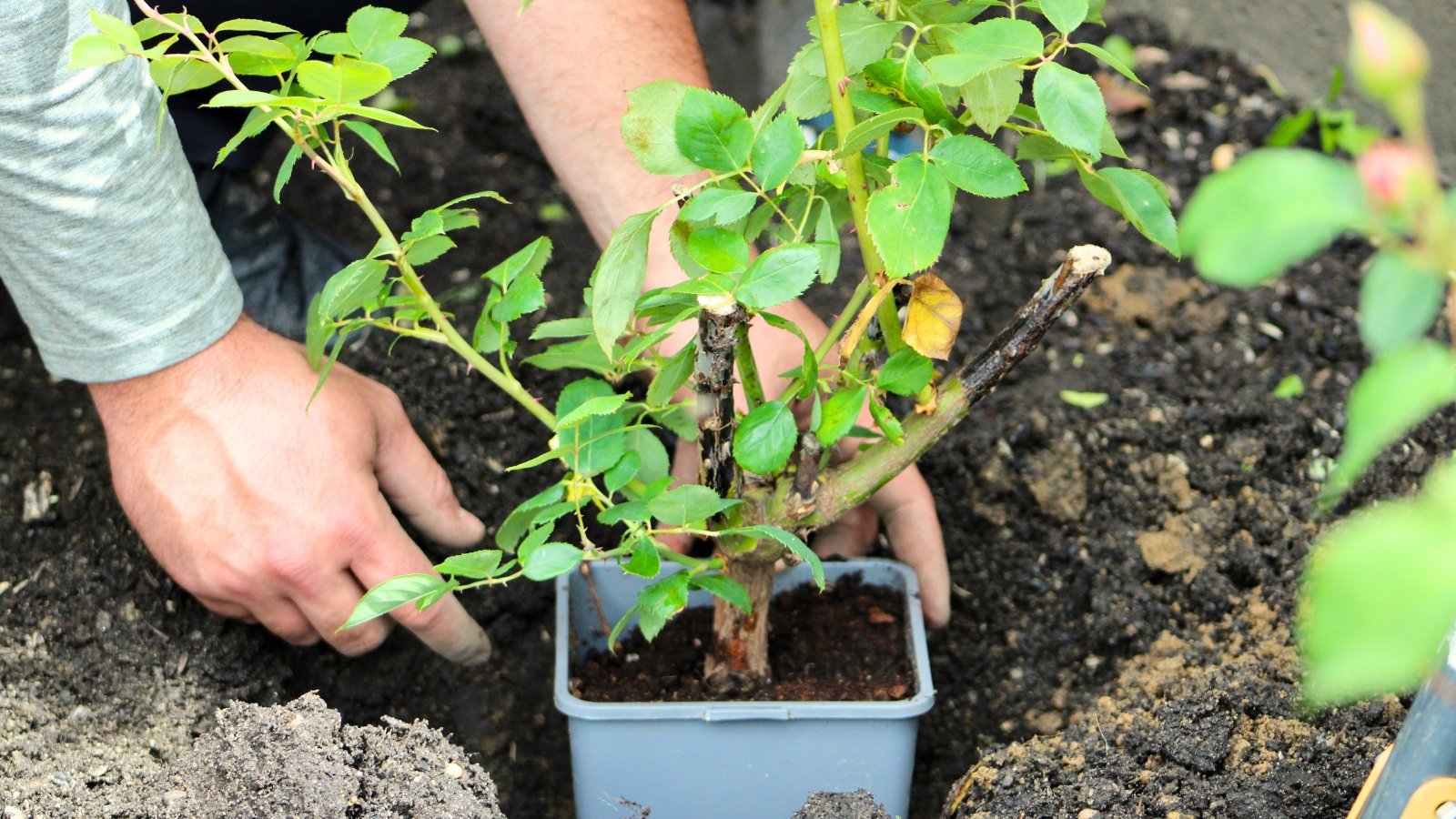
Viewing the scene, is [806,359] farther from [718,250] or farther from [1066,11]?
[1066,11]

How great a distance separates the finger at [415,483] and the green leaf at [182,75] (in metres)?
0.49

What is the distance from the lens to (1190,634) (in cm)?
127

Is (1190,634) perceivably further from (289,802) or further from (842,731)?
(289,802)

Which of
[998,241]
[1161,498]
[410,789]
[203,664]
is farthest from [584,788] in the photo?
[998,241]

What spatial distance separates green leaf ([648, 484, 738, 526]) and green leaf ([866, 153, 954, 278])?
9.9 inches

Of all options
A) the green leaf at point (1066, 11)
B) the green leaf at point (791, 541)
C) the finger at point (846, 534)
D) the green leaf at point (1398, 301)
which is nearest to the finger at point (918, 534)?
the finger at point (846, 534)

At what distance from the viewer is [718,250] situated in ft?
2.51

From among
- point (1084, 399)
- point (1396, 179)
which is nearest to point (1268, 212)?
point (1396, 179)

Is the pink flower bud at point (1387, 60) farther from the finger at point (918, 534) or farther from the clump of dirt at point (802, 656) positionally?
the finger at point (918, 534)

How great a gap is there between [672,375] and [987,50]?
0.32 meters

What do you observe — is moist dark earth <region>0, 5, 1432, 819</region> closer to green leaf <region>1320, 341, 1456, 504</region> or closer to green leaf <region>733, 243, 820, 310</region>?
green leaf <region>733, 243, 820, 310</region>

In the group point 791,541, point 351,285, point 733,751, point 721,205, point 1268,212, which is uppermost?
point 1268,212

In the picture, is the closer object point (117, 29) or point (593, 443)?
point (117, 29)

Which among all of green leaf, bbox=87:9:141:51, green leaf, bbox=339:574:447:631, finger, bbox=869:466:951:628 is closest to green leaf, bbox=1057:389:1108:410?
finger, bbox=869:466:951:628
